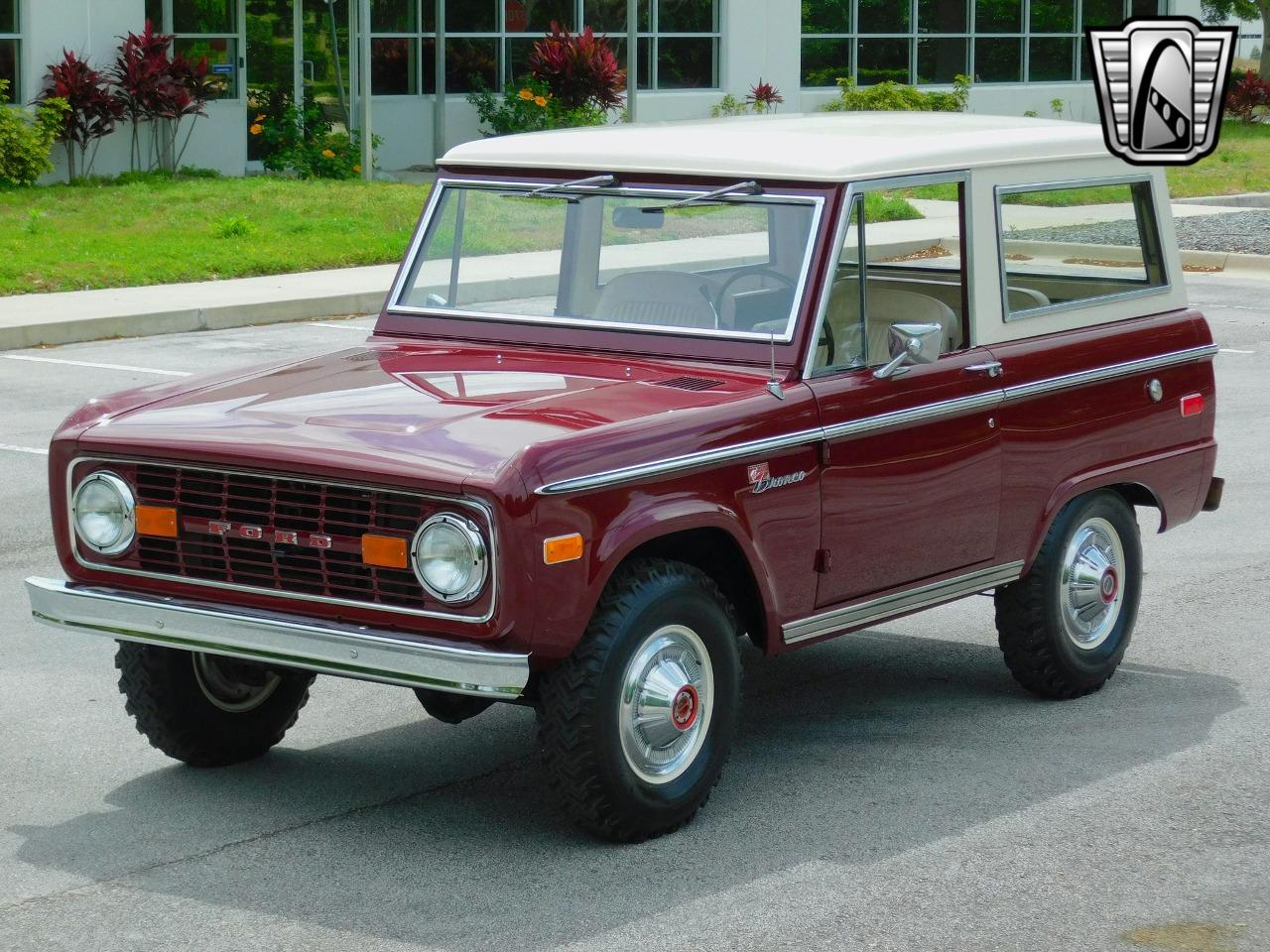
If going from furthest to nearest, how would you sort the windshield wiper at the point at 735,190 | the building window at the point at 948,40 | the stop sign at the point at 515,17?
1. the building window at the point at 948,40
2. the stop sign at the point at 515,17
3. the windshield wiper at the point at 735,190

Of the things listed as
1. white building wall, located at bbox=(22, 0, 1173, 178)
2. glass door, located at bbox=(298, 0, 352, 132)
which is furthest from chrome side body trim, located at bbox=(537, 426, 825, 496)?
glass door, located at bbox=(298, 0, 352, 132)

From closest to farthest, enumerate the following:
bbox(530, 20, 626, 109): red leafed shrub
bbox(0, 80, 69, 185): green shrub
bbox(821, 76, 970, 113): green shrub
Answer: bbox(0, 80, 69, 185): green shrub
bbox(530, 20, 626, 109): red leafed shrub
bbox(821, 76, 970, 113): green shrub

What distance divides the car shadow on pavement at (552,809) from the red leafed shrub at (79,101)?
19.4 meters

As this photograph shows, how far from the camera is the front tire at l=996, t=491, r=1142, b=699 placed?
6.66m

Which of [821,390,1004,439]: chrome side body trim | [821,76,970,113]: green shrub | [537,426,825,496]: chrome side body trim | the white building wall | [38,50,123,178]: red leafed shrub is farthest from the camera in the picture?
[821,76,970,113]: green shrub

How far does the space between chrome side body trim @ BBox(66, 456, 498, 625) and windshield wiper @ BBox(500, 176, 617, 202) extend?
177cm

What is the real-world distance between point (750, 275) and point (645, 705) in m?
1.55

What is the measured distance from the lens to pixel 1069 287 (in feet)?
23.0

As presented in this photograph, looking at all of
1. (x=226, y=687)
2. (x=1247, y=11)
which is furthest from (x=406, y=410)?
(x=1247, y=11)

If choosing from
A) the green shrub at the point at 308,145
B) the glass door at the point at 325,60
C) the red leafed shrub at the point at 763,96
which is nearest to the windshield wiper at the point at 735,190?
the green shrub at the point at 308,145

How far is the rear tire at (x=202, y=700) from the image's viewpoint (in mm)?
5809

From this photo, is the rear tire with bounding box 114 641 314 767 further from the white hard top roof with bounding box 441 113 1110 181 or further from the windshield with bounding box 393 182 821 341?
the white hard top roof with bounding box 441 113 1110 181

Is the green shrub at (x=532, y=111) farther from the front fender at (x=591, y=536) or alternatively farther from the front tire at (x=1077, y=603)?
the front fender at (x=591, y=536)

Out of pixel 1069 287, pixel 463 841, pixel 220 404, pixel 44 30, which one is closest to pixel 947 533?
pixel 1069 287
